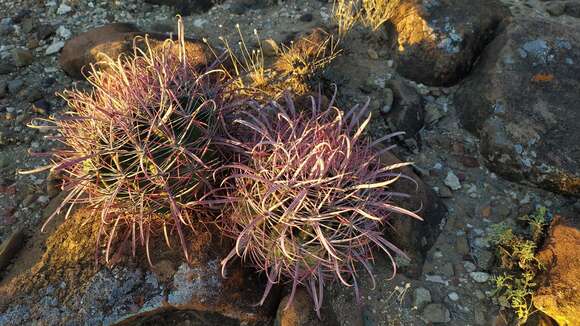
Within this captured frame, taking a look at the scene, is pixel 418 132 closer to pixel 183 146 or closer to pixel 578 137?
pixel 578 137

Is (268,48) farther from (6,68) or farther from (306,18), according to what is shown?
(6,68)

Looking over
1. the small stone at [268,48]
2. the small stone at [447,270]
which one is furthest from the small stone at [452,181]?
the small stone at [268,48]

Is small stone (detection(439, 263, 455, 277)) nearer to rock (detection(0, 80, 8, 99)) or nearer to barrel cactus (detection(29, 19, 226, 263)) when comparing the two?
barrel cactus (detection(29, 19, 226, 263))

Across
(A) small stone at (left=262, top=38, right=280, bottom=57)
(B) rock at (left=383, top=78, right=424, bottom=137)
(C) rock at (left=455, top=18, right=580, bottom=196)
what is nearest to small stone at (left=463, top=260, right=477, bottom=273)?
(C) rock at (left=455, top=18, right=580, bottom=196)

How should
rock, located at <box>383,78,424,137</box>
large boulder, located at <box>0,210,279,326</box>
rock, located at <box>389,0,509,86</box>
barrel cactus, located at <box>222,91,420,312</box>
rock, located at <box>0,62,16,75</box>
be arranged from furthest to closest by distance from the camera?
rock, located at <box>0,62,16,75</box>
rock, located at <box>389,0,509,86</box>
rock, located at <box>383,78,424,137</box>
large boulder, located at <box>0,210,279,326</box>
barrel cactus, located at <box>222,91,420,312</box>

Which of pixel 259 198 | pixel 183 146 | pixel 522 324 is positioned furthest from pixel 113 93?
pixel 522 324

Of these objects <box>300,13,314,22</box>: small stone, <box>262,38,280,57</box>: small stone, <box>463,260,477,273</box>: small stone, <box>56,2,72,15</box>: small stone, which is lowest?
<box>463,260,477,273</box>: small stone
